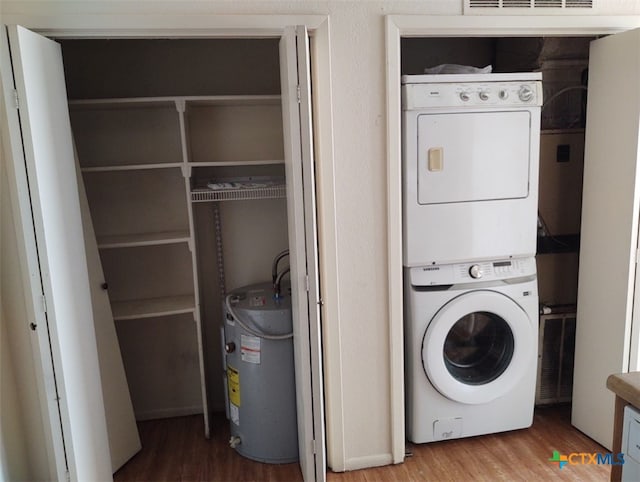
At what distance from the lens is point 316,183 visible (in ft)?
6.96

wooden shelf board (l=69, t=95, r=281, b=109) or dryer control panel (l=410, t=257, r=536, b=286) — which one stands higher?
wooden shelf board (l=69, t=95, r=281, b=109)

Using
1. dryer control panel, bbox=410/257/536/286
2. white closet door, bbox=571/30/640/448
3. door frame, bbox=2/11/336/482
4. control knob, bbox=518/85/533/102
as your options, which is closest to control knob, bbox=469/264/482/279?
dryer control panel, bbox=410/257/536/286

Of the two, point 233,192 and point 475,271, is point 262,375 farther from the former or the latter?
point 475,271

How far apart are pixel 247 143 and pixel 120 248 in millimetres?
903

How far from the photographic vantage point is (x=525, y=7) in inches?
83.6

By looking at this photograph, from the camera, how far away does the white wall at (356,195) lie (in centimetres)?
192

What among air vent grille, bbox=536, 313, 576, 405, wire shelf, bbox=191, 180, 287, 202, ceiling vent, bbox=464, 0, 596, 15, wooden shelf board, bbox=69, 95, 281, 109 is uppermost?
ceiling vent, bbox=464, 0, 596, 15

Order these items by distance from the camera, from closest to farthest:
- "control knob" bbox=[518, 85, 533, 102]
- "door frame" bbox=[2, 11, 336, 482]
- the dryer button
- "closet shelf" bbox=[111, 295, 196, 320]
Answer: "door frame" bbox=[2, 11, 336, 482], "control knob" bbox=[518, 85, 533, 102], the dryer button, "closet shelf" bbox=[111, 295, 196, 320]

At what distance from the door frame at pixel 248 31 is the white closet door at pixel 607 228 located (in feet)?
4.16

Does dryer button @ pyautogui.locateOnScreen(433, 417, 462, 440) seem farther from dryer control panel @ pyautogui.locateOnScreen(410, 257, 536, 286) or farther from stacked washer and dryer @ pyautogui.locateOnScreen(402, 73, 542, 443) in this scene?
dryer control panel @ pyautogui.locateOnScreen(410, 257, 536, 286)

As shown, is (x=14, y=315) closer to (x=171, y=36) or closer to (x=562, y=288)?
(x=171, y=36)

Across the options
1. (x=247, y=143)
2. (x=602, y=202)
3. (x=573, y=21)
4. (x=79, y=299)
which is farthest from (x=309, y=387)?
(x=573, y=21)

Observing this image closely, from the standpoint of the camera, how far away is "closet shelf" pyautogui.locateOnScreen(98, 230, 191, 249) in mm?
2469

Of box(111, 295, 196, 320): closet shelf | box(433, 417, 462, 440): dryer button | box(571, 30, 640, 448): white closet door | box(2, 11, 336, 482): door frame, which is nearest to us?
box(2, 11, 336, 482): door frame
